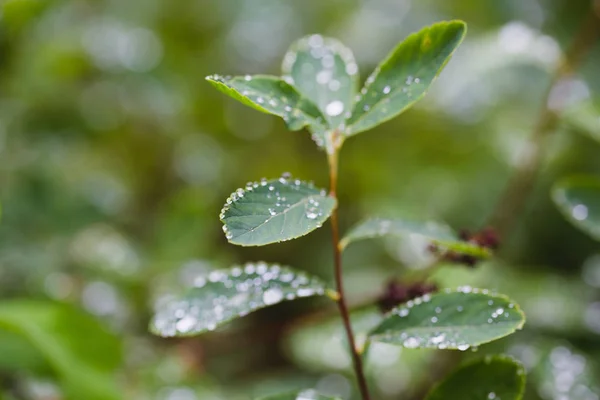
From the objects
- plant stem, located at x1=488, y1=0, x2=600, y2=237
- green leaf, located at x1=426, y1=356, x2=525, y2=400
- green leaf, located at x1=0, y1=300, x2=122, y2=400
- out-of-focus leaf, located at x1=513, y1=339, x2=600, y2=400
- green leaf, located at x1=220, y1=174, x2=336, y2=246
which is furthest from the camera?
plant stem, located at x1=488, y1=0, x2=600, y2=237

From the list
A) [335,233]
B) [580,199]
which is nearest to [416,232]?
[335,233]

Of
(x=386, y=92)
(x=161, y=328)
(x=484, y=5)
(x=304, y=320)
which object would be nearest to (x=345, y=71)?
(x=386, y=92)

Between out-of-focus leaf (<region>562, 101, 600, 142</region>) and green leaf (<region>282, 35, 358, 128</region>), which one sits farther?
out-of-focus leaf (<region>562, 101, 600, 142</region>)

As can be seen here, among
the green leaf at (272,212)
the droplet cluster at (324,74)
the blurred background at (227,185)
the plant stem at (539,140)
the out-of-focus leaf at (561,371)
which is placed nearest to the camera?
the green leaf at (272,212)

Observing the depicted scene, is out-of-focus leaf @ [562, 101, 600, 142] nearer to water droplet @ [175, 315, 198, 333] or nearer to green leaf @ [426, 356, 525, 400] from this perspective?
green leaf @ [426, 356, 525, 400]

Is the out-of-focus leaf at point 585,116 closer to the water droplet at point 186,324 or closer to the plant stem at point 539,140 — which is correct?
the plant stem at point 539,140

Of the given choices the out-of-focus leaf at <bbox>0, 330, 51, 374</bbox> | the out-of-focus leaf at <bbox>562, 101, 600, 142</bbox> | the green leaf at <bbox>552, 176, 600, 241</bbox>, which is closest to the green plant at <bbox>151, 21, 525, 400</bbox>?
the green leaf at <bbox>552, 176, 600, 241</bbox>

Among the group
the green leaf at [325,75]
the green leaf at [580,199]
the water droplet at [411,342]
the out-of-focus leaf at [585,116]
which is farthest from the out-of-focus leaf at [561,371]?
the green leaf at [325,75]

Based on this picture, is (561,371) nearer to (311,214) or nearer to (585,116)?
(585,116)
